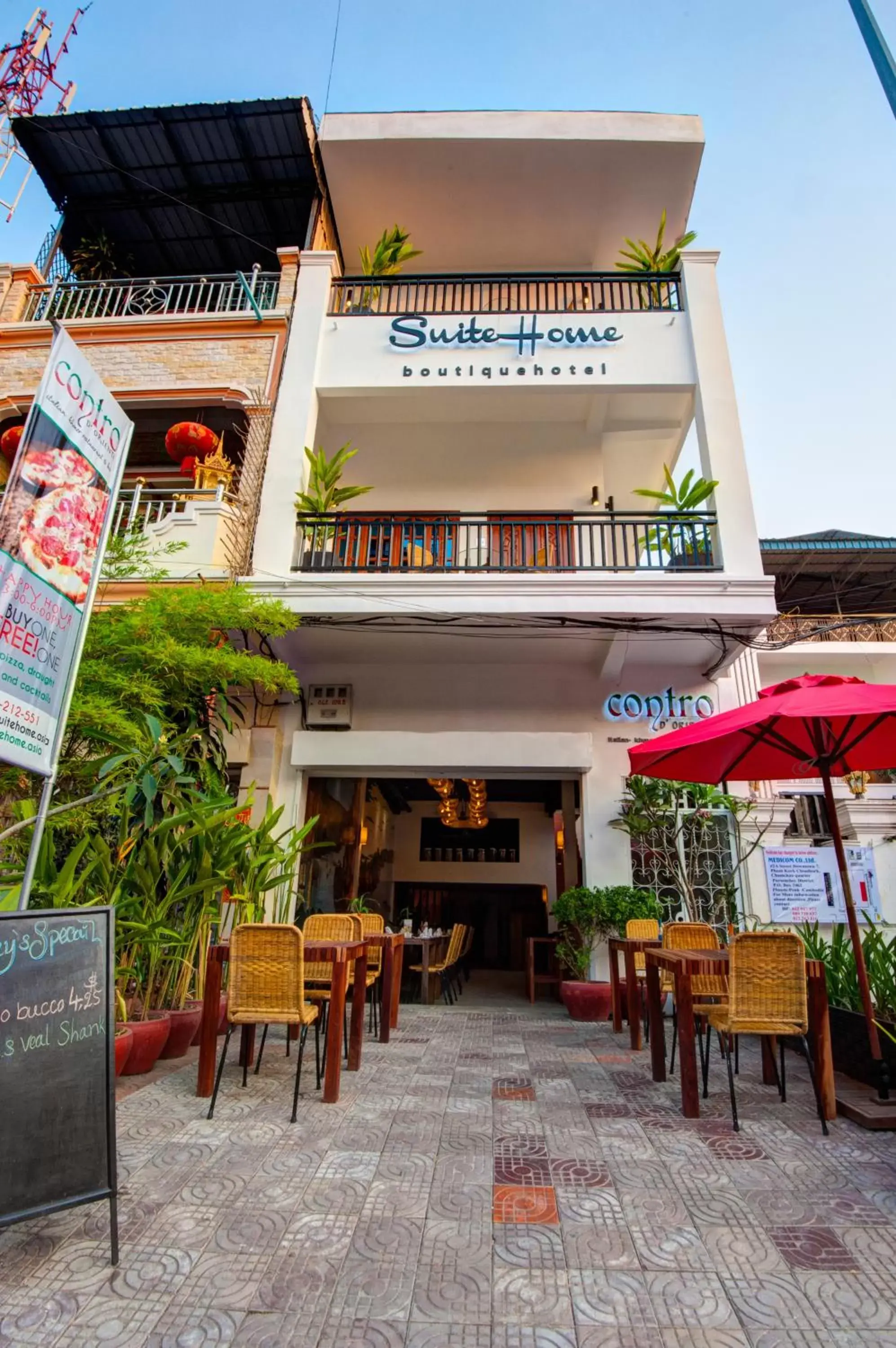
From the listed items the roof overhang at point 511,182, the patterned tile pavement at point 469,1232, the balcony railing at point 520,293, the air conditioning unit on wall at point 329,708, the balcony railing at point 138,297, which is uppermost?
the roof overhang at point 511,182

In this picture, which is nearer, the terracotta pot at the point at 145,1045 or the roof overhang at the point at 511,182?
the terracotta pot at the point at 145,1045

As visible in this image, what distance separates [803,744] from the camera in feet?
13.0

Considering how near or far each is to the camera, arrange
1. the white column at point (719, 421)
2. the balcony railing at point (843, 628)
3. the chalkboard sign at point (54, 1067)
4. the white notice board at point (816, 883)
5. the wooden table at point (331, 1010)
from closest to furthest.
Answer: the chalkboard sign at point (54, 1067) → the wooden table at point (331, 1010) → the white notice board at point (816, 883) → the white column at point (719, 421) → the balcony railing at point (843, 628)

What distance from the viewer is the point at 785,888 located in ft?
19.5

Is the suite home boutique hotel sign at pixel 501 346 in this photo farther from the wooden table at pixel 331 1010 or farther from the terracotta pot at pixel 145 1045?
the terracotta pot at pixel 145 1045

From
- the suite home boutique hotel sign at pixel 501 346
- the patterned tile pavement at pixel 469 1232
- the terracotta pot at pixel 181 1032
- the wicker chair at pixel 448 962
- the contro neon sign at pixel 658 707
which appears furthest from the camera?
the suite home boutique hotel sign at pixel 501 346

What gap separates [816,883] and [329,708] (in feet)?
16.8

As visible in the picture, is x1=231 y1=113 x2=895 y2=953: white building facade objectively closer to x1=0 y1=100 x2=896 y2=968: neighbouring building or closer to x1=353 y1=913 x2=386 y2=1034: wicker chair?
x1=0 y1=100 x2=896 y2=968: neighbouring building

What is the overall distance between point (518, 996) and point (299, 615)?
5167 millimetres

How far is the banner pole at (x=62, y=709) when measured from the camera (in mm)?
2354

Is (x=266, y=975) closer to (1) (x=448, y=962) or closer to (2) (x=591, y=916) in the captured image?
(2) (x=591, y=916)

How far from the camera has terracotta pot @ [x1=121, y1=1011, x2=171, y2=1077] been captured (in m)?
3.33

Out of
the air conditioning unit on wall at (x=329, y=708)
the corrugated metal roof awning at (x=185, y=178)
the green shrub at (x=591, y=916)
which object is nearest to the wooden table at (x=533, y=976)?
the green shrub at (x=591, y=916)

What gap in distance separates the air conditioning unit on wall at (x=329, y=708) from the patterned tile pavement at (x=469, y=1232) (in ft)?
13.2
